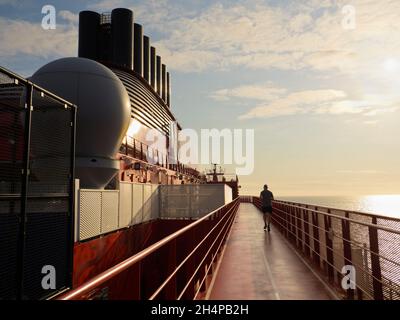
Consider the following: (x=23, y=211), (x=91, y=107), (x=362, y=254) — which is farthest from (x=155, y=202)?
(x=362, y=254)

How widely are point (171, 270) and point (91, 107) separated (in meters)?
10.00

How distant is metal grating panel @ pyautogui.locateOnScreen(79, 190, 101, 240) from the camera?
35.1ft

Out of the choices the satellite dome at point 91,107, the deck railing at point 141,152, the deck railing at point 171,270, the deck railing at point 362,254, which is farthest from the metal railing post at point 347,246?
the deck railing at point 141,152

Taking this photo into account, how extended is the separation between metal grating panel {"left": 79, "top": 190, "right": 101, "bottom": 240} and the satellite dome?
1.91 m

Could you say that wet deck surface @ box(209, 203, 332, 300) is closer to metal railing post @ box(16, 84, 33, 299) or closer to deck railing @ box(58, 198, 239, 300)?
deck railing @ box(58, 198, 239, 300)

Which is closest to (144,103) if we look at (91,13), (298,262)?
(91,13)

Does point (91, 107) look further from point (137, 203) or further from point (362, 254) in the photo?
point (362, 254)

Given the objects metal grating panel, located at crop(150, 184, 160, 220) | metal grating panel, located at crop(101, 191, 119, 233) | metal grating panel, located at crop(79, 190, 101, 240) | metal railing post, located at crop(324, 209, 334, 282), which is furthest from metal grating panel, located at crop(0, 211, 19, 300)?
metal grating panel, located at crop(150, 184, 160, 220)

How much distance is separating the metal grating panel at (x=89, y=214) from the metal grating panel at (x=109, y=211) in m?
0.38

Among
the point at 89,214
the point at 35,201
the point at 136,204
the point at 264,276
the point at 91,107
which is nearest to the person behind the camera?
the point at 35,201

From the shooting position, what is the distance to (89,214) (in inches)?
443

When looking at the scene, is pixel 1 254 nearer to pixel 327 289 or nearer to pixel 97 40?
pixel 327 289

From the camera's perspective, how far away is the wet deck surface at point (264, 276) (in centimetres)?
584
